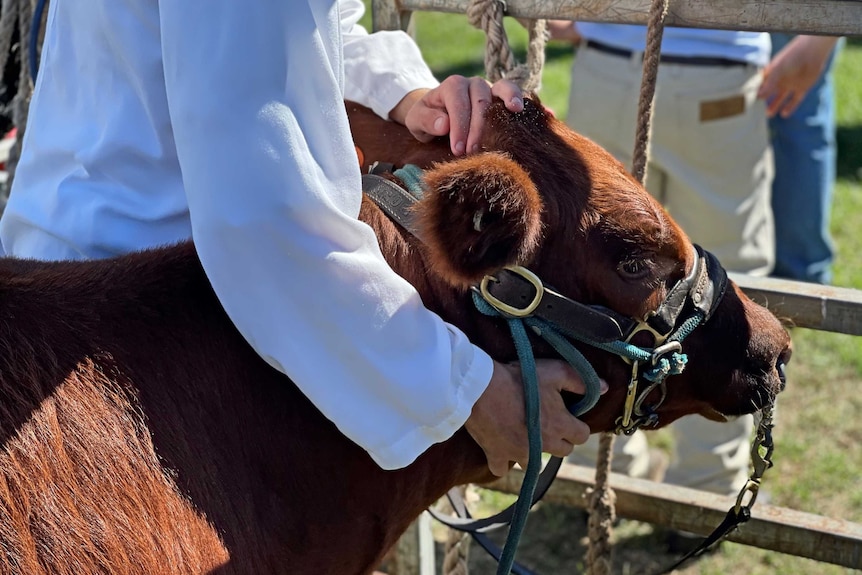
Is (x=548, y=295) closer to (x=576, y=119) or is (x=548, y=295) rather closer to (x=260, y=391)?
(x=260, y=391)

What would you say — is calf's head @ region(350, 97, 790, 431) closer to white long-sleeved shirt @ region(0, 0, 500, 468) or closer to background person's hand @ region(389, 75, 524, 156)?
background person's hand @ region(389, 75, 524, 156)

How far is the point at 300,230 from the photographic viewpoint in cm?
148

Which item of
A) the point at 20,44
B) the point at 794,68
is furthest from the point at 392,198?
the point at 794,68

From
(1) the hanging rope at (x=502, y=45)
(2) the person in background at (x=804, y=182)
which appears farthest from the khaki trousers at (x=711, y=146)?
(1) the hanging rope at (x=502, y=45)

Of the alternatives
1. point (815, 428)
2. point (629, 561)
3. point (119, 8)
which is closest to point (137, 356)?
point (119, 8)

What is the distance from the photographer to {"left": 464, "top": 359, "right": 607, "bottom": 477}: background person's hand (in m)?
1.71

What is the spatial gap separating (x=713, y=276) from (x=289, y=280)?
94 centimetres

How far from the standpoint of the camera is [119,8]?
1.65m

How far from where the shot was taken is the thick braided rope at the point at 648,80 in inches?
81.3

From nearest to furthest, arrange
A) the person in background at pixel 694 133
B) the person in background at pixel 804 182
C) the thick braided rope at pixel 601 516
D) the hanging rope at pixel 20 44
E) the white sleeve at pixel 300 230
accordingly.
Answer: the white sleeve at pixel 300 230, the thick braided rope at pixel 601 516, the hanging rope at pixel 20 44, the person in background at pixel 694 133, the person in background at pixel 804 182

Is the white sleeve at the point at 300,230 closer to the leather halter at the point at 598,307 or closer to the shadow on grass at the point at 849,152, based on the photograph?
the leather halter at the point at 598,307

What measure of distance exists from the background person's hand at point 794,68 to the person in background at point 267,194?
8.38 feet

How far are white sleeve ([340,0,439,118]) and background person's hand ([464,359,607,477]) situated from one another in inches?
26.3

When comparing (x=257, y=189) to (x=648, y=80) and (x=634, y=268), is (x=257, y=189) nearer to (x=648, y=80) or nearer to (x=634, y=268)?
(x=634, y=268)
